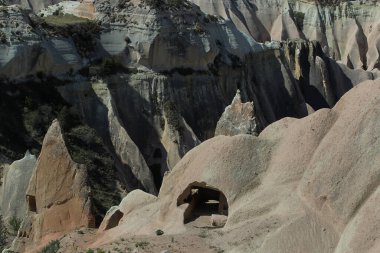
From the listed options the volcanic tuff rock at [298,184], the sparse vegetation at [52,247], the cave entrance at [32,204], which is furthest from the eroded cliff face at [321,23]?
the volcanic tuff rock at [298,184]

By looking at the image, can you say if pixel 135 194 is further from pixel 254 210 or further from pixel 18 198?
pixel 18 198

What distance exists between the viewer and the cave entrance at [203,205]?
17.2m

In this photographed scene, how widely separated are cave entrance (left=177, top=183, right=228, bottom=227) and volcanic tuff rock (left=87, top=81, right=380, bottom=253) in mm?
155

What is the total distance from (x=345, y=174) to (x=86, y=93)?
25.9 m

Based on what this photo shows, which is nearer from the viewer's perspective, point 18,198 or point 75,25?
point 18,198

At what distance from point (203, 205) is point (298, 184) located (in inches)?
142

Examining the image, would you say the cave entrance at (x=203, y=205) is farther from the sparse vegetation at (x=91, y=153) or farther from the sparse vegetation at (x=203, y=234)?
the sparse vegetation at (x=91, y=153)

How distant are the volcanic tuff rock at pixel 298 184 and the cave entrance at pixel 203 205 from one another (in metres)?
0.15

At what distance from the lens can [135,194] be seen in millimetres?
20734

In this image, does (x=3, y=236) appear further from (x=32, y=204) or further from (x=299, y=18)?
(x=299, y=18)

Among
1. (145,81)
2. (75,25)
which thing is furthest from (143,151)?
(75,25)

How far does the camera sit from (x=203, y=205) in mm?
18656

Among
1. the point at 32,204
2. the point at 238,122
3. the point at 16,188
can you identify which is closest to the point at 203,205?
the point at 32,204

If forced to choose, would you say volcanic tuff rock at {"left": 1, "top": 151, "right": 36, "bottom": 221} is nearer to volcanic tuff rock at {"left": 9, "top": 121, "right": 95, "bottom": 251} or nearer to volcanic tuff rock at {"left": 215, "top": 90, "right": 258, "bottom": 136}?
volcanic tuff rock at {"left": 9, "top": 121, "right": 95, "bottom": 251}
